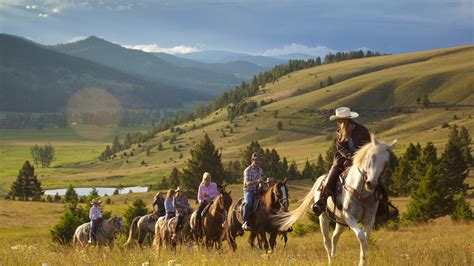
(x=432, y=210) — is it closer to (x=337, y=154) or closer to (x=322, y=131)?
(x=337, y=154)

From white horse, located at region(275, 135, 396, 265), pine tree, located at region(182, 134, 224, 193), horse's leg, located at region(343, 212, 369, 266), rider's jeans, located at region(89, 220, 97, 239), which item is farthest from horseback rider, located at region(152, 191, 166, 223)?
pine tree, located at region(182, 134, 224, 193)

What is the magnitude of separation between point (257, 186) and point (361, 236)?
8.61 m

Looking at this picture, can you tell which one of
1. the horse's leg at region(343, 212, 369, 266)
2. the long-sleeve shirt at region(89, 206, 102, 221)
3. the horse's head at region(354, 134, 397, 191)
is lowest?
the long-sleeve shirt at region(89, 206, 102, 221)

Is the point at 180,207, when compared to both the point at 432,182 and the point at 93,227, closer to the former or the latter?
the point at 93,227

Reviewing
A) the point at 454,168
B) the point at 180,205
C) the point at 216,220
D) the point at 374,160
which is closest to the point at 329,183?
the point at 374,160

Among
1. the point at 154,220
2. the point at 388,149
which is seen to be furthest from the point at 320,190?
the point at 154,220

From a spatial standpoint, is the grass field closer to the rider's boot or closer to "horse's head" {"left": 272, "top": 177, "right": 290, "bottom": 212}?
the rider's boot

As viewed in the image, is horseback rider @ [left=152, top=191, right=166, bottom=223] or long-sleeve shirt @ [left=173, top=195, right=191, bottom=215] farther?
horseback rider @ [left=152, top=191, right=166, bottom=223]

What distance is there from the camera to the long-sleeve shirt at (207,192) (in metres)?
19.6

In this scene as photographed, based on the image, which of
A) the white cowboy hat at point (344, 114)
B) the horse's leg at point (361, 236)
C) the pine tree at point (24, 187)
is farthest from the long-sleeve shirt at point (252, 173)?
the pine tree at point (24, 187)

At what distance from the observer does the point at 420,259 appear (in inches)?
384

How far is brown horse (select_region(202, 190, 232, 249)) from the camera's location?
19312 mm

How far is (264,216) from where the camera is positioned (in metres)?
18.8

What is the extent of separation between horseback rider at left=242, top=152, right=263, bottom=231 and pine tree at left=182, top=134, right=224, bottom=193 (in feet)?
188
